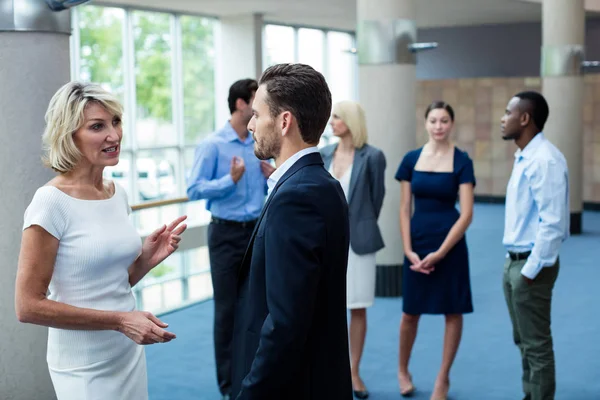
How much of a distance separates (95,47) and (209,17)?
2210 mm

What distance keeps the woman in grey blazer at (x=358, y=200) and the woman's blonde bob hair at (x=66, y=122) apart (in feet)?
8.64

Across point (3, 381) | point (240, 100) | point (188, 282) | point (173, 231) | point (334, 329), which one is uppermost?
point (240, 100)

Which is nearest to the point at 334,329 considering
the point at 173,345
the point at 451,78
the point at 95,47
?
the point at 173,345

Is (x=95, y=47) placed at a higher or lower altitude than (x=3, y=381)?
higher

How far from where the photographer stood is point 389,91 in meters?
7.95

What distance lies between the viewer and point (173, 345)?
255 inches

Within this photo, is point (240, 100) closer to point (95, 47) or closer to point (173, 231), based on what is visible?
point (173, 231)

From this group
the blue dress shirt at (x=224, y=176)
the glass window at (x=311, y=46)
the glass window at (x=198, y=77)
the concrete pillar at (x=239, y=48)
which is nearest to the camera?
the blue dress shirt at (x=224, y=176)

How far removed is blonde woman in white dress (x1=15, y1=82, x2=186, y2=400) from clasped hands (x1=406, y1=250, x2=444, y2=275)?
2479mm

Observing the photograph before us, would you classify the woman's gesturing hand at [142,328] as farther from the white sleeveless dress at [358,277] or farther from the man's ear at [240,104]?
the white sleeveless dress at [358,277]

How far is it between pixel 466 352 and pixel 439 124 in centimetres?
194

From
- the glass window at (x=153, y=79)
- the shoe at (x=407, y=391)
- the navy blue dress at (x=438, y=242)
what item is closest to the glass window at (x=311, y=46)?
the glass window at (x=153, y=79)

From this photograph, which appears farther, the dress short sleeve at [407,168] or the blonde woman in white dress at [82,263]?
the dress short sleeve at [407,168]

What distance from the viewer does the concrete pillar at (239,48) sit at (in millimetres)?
15052
